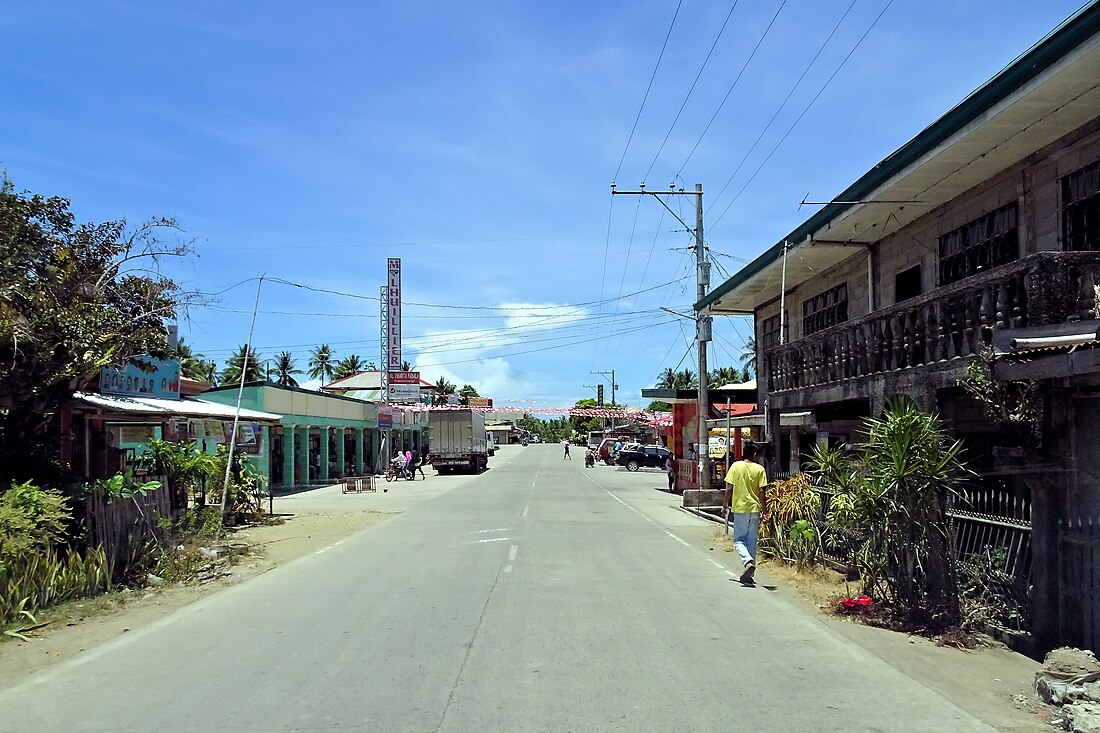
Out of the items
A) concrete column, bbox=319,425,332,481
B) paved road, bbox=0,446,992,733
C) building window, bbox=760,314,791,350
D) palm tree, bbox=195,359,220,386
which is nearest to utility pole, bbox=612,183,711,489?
building window, bbox=760,314,791,350

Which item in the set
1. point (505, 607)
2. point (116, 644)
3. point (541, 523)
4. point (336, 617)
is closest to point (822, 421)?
point (541, 523)

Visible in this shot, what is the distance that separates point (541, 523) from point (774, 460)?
5.73 meters

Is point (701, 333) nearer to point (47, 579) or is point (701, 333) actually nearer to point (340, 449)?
point (47, 579)

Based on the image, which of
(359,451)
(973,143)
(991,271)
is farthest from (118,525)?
(359,451)

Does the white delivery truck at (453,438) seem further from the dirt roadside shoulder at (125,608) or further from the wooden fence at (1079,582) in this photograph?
the wooden fence at (1079,582)

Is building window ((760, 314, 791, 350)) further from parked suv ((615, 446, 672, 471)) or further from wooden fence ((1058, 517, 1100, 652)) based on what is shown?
parked suv ((615, 446, 672, 471))

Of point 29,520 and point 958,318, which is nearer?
point 29,520

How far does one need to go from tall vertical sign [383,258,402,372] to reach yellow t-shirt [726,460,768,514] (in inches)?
1615

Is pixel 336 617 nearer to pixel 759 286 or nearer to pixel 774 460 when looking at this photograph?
pixel 774 460

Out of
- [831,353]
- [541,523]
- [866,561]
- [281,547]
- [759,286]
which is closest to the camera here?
[866,561]

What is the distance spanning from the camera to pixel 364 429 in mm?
51219

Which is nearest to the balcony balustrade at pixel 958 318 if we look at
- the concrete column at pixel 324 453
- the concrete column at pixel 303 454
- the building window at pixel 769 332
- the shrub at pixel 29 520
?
the building window at pixel 769 332

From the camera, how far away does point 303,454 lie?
132 ft

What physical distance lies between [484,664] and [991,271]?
7064 mm
